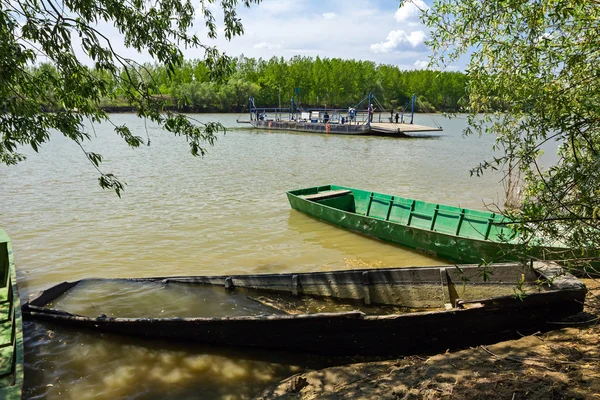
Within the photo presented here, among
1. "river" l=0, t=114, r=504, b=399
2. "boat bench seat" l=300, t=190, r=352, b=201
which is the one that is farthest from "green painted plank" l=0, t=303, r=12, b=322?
"boat bench seat" l=300, t=190, r=352, b=201

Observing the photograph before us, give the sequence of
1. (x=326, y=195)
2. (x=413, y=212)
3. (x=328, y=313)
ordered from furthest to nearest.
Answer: (x=326, y=195)
(x=413, y=212)
(x=328, y=313)

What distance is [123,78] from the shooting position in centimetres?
488

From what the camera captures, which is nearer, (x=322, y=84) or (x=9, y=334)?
(x=9, y=334)

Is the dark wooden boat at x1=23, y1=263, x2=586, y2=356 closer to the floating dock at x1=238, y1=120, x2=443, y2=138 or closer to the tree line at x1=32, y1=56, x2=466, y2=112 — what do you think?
the floating dock at x1=238, y1=120, x2=443, y2=138

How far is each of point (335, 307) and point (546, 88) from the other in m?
4.53

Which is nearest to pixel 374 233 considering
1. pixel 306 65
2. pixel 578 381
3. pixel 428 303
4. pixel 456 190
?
pixel 428 303

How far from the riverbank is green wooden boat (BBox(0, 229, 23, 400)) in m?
2.76

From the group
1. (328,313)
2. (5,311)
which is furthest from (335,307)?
(5,311)

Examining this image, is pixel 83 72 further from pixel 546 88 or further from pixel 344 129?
pixel 344 129

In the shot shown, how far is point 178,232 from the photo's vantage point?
42.0 ft

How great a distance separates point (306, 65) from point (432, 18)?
10082 centimetres

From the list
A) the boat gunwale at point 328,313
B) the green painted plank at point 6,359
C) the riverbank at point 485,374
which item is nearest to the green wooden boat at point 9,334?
the green painted plank at point 6,359

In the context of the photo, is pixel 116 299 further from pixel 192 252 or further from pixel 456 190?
pixel 456 190

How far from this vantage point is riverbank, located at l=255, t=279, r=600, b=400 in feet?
13.7
